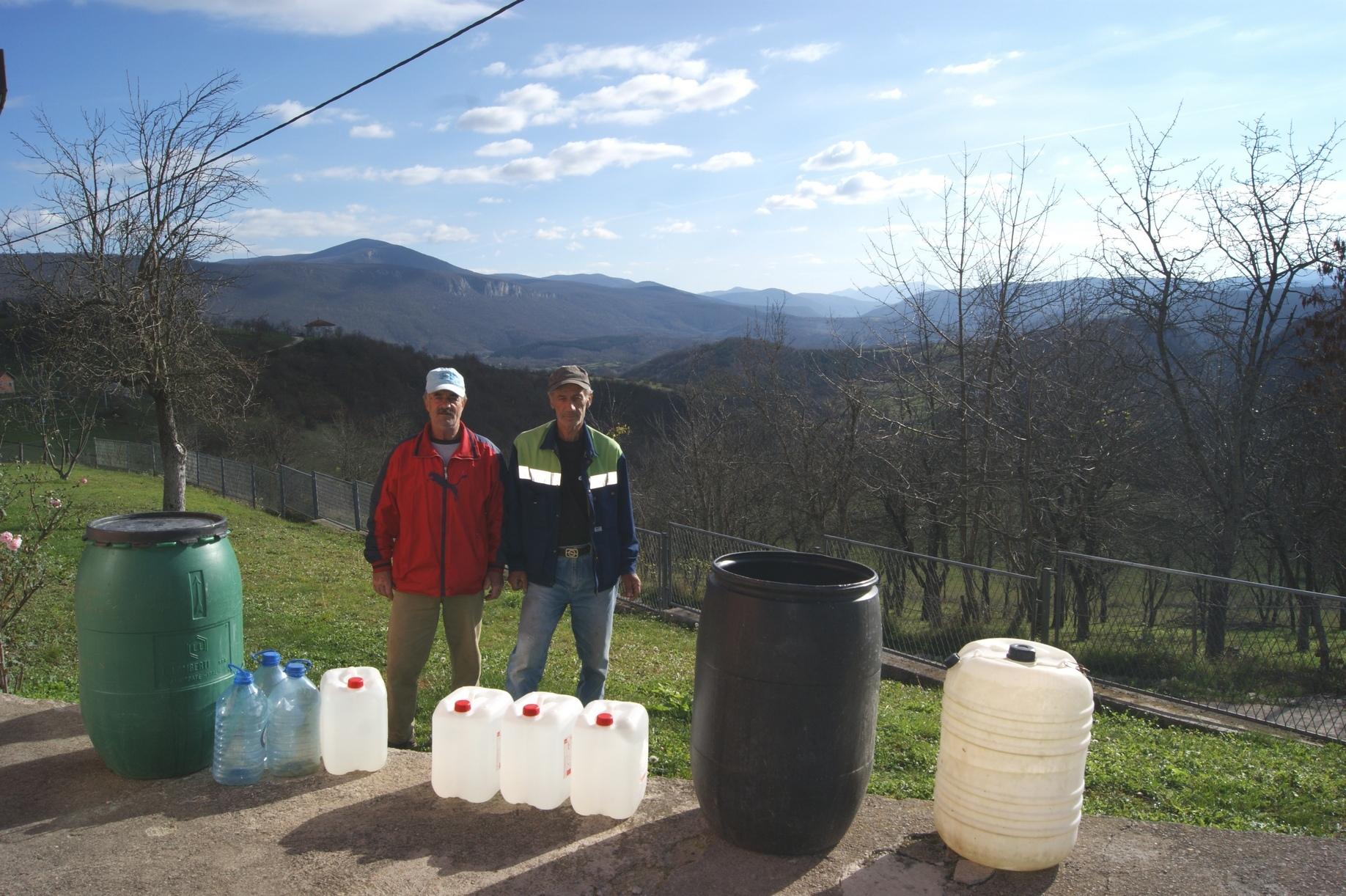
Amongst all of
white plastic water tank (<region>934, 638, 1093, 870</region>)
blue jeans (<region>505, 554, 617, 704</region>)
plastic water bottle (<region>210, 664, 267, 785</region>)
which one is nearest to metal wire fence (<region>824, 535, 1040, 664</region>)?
blue jeans (<region>505, 554, 617, 704</region>)

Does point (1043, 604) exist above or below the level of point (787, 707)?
below

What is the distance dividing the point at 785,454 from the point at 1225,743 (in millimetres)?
15812

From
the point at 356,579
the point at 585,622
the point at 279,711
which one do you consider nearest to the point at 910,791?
the point at 585,622

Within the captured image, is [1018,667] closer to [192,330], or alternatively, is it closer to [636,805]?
[636,805]

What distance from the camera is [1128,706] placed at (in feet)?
23.5

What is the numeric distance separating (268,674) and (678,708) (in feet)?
8.77

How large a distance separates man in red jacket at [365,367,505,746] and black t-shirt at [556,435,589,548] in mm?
383

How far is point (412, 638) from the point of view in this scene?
4.39 m

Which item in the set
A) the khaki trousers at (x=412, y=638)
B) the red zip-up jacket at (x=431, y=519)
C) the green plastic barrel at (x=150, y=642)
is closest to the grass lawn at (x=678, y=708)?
the khaki trousers at (x=412, y=638)

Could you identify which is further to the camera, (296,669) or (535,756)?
(296,669)

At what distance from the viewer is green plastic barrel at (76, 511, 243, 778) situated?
11.6 ft

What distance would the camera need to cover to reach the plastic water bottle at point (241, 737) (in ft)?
11.9

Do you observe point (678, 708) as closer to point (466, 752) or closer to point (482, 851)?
point (466, 752)

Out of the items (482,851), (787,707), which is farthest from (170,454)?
(787,707)
